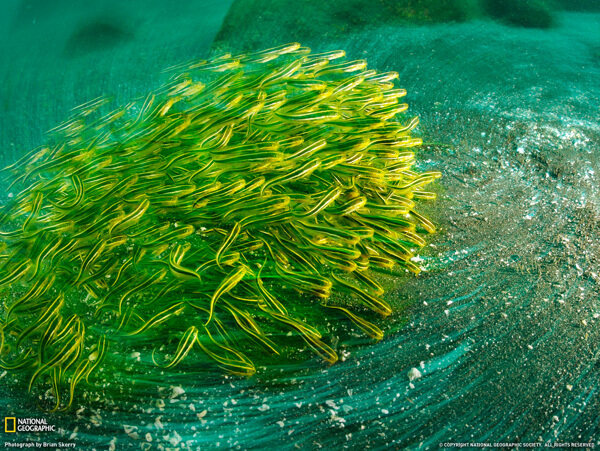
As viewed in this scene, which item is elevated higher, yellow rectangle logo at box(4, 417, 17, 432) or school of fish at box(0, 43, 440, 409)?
school of fish at box(0, 43, 440, 409)

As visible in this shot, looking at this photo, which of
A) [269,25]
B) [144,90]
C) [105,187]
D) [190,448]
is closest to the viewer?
[190,448]

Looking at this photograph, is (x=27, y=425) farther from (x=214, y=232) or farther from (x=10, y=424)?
(x=214, y=232)

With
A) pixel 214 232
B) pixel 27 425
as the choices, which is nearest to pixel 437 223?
pixel 214 232

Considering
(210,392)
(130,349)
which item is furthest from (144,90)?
(210,392)

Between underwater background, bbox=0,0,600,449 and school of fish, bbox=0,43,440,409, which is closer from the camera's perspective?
underwater background, bbox=0,0,600,449

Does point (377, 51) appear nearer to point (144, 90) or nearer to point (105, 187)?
point (144, 90)
